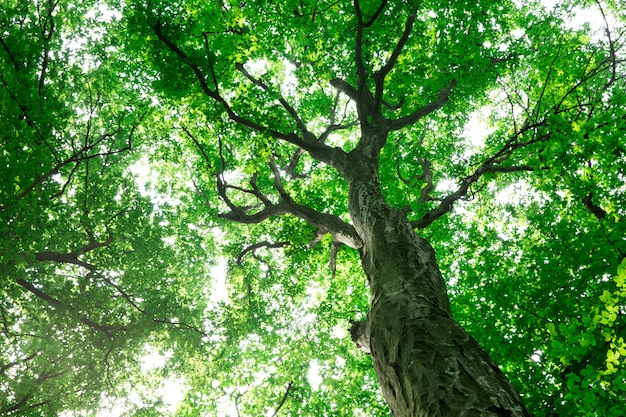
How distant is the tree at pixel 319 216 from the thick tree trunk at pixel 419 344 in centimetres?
2

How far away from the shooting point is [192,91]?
780 centimetres

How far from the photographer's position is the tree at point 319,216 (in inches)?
192

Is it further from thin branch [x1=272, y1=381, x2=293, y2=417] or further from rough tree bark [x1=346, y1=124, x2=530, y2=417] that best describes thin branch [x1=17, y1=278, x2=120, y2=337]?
rough tree bark [x1=346, y1=124, x2=530, y2=417]

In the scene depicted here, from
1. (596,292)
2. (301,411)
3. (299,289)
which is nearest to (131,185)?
(299,289)

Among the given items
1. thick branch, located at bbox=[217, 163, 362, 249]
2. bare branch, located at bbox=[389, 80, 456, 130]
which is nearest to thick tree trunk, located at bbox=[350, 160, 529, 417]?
thick branch, located at bbox=[217, 163, 362, 249]

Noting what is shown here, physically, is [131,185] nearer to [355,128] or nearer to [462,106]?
[355,128]

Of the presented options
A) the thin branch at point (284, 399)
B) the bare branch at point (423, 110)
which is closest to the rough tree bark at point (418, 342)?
the bare branch at point (423, 110)

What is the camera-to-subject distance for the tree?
4.88 m

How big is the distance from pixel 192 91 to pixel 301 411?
30.9 feet

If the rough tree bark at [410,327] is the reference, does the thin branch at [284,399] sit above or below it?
above

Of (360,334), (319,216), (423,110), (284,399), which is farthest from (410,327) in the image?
(284,399)

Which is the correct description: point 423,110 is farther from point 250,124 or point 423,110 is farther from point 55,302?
point 55,302

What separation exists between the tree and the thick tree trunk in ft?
0.08

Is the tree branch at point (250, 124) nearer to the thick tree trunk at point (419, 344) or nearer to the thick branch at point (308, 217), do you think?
the thick branch at point (308, 217)
